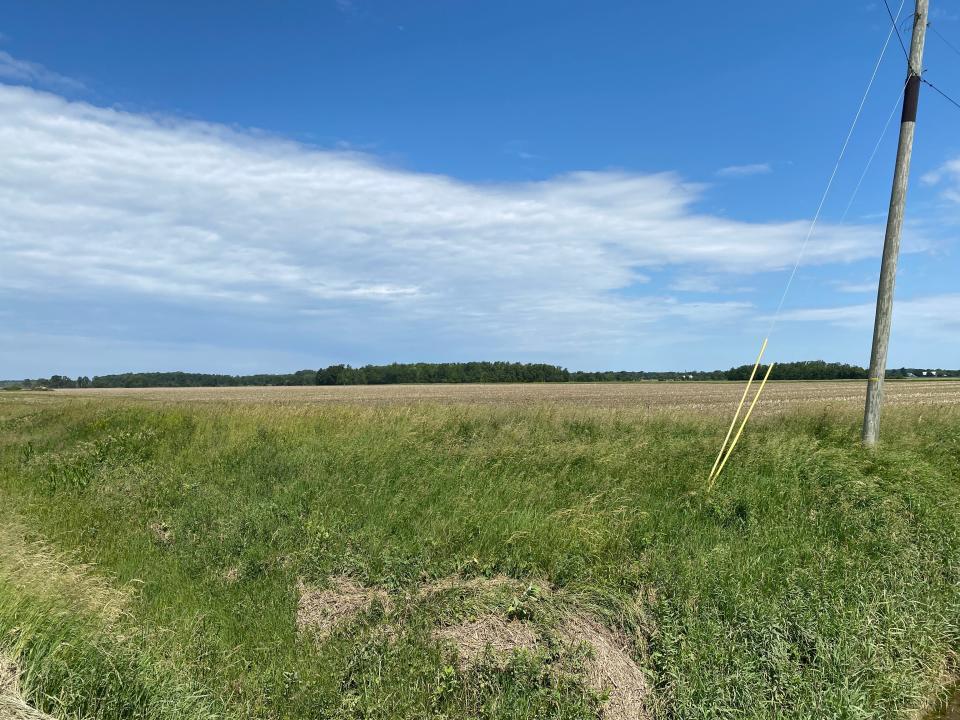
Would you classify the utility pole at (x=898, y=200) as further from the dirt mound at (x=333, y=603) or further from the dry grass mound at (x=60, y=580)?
the dry grass mound at (x=60, y=580)

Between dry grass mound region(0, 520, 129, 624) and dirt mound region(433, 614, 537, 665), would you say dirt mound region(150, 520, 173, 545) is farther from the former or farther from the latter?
dirt mound region(433, 614, 537, 665)

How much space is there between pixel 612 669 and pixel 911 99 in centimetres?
1168

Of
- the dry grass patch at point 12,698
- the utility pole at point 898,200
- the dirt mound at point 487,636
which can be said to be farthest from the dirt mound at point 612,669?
the utility pole at point 898,200

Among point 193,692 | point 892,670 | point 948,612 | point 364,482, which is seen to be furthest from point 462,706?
point 948,612

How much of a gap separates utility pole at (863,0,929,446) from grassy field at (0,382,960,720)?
6.73 feet

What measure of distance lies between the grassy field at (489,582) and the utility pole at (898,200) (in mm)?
2050

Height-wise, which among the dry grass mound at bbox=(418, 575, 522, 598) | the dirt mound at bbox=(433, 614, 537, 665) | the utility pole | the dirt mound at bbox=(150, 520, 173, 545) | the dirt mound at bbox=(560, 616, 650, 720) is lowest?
the dirt mound at bbox=(560, 616, 650, 720)

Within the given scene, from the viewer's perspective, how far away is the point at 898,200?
11.8m

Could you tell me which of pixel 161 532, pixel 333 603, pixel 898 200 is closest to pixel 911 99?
pixel 898 200

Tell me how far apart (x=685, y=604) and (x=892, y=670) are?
1.99 metres

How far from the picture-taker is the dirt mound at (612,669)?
536 cm

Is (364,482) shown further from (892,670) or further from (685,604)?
(892,670)

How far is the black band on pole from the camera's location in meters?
11.8

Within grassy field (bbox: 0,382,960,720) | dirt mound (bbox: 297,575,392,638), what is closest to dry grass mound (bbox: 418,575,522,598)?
grassy field (bbox: 0,382,960,720)
